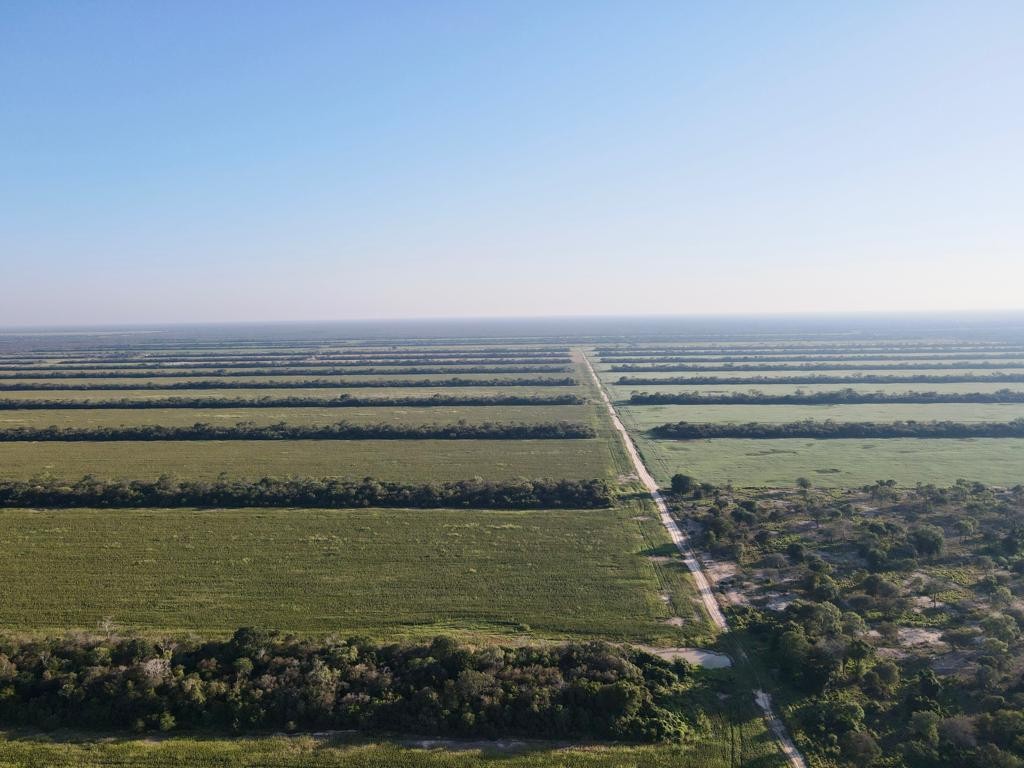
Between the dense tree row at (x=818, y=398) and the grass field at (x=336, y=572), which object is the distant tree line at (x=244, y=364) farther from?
the grass field at (x=336, y=572)

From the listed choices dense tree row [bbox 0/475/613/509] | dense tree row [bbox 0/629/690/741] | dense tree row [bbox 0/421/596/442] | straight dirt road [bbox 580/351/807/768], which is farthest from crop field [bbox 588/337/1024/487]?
dense tree row [bbox 0/629/690/741]

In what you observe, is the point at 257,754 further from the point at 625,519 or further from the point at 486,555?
the point at 625,519

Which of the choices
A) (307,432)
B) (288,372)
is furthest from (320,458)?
(288,372)

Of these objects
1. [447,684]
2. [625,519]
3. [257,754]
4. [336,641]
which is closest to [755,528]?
[625,519]

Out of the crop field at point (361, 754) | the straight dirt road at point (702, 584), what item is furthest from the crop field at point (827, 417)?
the crop field at point (361, 754)

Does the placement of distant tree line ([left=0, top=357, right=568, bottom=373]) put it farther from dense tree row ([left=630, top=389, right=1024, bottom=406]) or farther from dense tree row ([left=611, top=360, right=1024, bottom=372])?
dense tree row ([left=630, top=389, right=1024, bottom=406])
